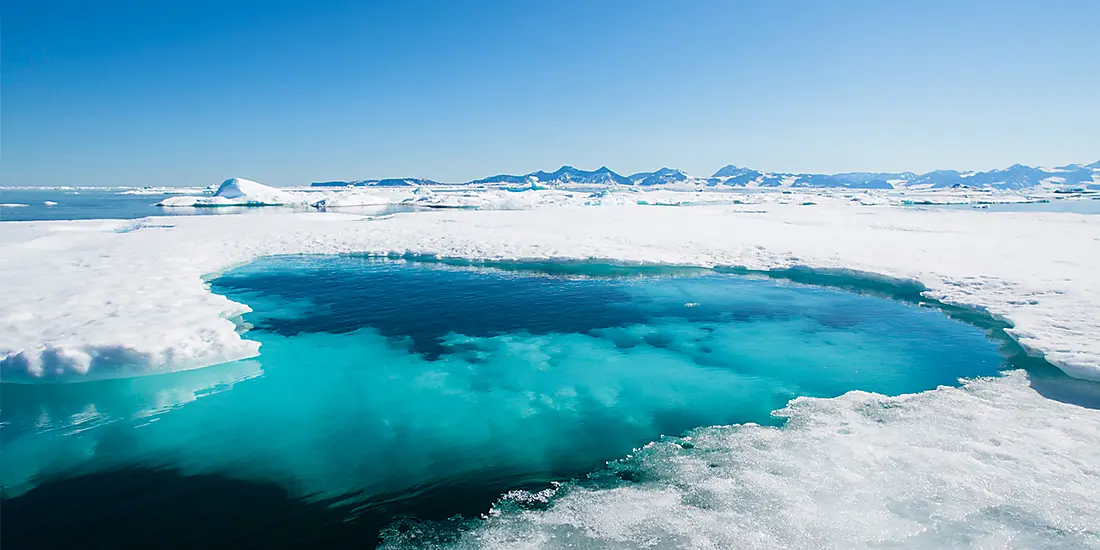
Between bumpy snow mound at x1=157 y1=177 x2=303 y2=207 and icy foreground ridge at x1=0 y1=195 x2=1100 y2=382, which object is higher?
bumpy snow mound at x1=157 y1=177 x2=303 y2=207

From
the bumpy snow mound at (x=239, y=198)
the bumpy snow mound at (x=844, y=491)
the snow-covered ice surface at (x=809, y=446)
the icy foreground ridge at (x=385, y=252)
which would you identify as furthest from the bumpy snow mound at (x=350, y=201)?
the bumpy snow mound at (x=844, y=491)

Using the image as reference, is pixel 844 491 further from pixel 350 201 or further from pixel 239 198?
pixel 239 198

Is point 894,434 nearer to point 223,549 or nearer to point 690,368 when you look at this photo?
point 690,368

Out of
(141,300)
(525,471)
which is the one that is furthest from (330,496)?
(141,300)

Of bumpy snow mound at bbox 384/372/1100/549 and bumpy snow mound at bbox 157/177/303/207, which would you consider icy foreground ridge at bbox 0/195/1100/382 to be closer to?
bumpy snow mound at bbox 384/372/1100/549

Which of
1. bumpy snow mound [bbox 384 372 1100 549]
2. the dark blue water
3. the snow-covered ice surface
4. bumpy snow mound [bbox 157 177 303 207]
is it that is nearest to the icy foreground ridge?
the snow-covered ice surface

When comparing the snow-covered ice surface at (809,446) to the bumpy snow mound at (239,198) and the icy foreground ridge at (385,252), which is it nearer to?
the icy foreground ridge at (385,252)
